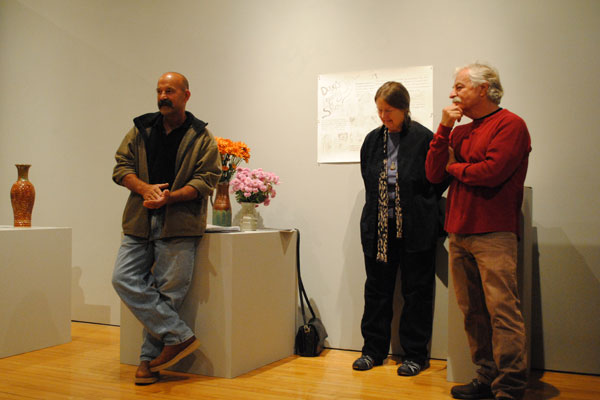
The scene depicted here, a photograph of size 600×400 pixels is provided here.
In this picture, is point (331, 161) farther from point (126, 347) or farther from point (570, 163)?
point (126, 347)

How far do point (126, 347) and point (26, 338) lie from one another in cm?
72

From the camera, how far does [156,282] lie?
9.05 feet

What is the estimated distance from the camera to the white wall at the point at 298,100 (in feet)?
9.80

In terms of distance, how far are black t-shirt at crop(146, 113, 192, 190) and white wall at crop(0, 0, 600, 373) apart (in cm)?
98

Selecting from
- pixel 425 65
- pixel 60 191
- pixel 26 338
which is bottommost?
pixel 26 338

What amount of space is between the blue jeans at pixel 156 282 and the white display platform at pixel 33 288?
919 mm

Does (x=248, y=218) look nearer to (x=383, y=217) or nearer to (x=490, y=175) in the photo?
(x=383, y=217)

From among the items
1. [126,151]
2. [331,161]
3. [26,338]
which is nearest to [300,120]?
[331,161]

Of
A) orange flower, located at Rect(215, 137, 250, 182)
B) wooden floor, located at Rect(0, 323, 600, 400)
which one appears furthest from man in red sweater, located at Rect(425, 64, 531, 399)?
orange flower, located at Rect(215, 137, 250, 182)

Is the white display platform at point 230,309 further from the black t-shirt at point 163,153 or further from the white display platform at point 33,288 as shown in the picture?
the white display platform at point 33,288

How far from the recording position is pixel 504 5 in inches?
122

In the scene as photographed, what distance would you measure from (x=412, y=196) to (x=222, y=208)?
109cm

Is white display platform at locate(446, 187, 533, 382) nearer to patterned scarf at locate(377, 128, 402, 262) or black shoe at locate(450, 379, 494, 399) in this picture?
black shoe at locate(450, 379, 494, 399)

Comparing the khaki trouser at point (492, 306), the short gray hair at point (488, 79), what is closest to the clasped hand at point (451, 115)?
the short gray hair at point (488, 79)
